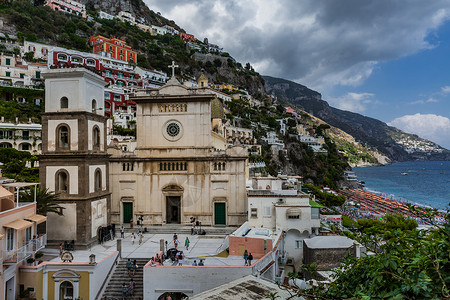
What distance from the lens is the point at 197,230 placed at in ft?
90.1

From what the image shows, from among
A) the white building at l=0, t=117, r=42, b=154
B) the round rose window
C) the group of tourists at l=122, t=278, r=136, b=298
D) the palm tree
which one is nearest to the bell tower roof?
the palm tree

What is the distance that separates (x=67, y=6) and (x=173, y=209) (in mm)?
120318

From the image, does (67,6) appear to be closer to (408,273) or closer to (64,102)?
(64,102)

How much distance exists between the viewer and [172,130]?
29984mm

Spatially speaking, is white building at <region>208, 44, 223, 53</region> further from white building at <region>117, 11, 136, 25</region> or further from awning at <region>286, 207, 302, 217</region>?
awning at <region>286, 207, 302, 217</region>

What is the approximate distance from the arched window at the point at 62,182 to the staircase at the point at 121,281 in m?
7.15

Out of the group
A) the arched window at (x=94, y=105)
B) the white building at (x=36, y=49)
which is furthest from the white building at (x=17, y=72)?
the arched window at (x=94, y=105)

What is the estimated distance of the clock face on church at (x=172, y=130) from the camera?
97.8ft

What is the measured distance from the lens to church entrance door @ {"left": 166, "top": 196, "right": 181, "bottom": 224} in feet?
96.9

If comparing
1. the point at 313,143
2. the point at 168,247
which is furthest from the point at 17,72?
the point at 313,143

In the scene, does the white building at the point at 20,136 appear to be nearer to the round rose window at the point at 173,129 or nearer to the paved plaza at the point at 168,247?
the round rose window at the point at 173,129

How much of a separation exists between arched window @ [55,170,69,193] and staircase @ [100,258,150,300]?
Result: 7149 millimetres

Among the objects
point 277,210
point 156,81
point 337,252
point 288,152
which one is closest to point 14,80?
point 156,81

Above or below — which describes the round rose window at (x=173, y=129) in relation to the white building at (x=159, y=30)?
below
